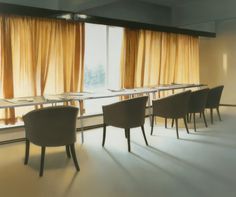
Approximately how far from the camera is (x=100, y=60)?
6.04 m

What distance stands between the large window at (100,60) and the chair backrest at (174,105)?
5.33 ft

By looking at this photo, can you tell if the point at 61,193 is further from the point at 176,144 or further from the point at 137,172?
the point at 176,144

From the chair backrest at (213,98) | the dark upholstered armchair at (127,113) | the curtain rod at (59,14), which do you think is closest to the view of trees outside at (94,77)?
the curtain rod at (59,14)

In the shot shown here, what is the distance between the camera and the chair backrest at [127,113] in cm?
387

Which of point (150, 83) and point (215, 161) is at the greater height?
point (150, 83)

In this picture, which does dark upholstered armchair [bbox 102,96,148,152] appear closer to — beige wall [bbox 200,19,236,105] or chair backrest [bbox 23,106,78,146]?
chair backrest [bbox 23,106,78,146]

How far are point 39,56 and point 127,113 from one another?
1.83m

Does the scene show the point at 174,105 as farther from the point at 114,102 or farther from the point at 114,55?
the point at 114,55

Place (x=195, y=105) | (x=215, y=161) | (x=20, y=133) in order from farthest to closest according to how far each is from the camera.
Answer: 1. (x=195, y=105)
2. (x=20, y=133)
3. (x=215, y=161)

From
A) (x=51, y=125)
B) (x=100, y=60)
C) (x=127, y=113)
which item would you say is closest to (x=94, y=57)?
(x=100, y=60)

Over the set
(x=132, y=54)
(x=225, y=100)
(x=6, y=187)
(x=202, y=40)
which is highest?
(x=202, y=40)

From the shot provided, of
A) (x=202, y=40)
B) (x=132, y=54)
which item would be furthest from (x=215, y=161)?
(x=202, y=40)

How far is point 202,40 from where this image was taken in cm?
825

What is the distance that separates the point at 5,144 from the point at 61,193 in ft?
6.69
